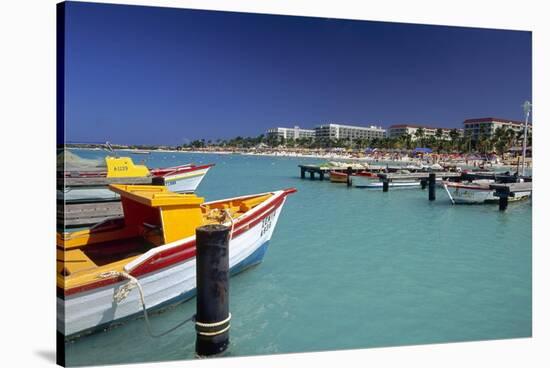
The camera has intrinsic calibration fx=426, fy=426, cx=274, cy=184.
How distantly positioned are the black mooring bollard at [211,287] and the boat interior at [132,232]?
69 cm

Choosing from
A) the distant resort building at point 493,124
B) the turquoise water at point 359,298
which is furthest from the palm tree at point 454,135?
the turquoise water at point 359,298

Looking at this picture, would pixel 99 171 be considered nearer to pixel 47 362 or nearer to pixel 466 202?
pixel 47 362

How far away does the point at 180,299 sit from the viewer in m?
4.43

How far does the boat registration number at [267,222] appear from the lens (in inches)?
229

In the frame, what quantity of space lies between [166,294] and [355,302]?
7.17 ft

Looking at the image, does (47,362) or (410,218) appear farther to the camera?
(410,218)

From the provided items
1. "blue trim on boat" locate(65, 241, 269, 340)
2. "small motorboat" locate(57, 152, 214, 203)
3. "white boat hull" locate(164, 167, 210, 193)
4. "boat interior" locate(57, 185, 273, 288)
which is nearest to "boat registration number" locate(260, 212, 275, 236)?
"blue trim on boat" locate(65, 241, 269, 340)

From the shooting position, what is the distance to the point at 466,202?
15086 millimetres

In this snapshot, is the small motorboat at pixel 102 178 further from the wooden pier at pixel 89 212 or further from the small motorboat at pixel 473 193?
the small motorboat at pixel 473 193

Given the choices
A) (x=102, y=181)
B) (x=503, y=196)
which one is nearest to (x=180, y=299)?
(x=102, y=181)

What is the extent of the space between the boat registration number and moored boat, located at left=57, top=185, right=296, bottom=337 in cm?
2

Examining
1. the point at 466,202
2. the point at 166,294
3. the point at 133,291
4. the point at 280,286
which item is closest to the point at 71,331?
the point at 133,291

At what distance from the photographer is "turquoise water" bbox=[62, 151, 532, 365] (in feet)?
13.3

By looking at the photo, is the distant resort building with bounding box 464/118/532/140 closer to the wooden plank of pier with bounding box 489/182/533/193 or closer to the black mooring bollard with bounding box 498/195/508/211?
the wooden plank of pier with bounding box 489/182/533/193
